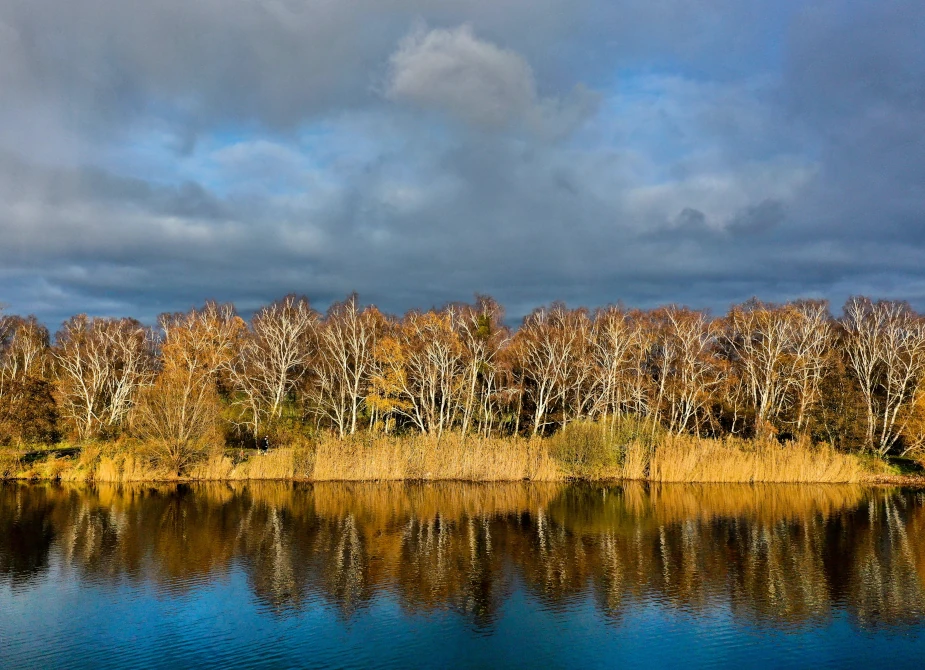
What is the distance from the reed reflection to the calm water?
125 millimetres

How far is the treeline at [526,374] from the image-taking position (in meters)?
55.2

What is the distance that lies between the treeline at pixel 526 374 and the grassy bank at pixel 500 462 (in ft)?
8.90

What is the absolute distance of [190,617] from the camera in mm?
20094

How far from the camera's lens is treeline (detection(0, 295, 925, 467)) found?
181ft

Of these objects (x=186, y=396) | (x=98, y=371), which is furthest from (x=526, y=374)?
(x=98, y=371)

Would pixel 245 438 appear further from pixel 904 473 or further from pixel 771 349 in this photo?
pixel 904 473

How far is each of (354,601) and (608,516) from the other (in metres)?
17.4

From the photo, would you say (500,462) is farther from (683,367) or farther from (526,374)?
(683,367)

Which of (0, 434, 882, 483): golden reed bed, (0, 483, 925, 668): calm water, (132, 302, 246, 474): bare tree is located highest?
(132, 302, 246, 474): bare tree

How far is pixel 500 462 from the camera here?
45.6 meters

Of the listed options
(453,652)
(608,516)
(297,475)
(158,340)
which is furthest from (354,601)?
(158,340)

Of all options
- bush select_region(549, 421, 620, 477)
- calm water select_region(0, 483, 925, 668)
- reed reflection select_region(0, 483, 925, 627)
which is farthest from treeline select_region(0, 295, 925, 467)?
calm water select_region(0, 483, 925, 668)

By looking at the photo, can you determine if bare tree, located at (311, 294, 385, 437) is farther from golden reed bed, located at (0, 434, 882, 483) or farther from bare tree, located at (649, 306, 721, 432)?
bare tree, located at (649, 306, 721, 432)

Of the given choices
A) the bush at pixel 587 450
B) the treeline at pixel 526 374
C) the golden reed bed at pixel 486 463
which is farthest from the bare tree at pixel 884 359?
the bush at pixel 587 450
